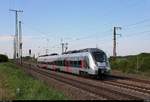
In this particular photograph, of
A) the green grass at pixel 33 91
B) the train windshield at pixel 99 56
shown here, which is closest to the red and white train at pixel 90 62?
the train windshield at pixel 99 56

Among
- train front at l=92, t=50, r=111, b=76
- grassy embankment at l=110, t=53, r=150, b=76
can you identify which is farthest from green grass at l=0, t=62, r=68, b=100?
grassy embankment at l=110, t=53, r=150, b=76

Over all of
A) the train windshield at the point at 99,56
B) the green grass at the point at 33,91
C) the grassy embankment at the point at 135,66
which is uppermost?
the train windshield at the point at 99,56

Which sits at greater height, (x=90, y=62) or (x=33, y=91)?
(x=90, y=62)

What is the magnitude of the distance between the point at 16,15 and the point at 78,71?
132ft

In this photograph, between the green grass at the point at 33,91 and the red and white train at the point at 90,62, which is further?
the red and white train at the point at 90,62

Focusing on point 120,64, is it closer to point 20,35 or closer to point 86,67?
point 86,67

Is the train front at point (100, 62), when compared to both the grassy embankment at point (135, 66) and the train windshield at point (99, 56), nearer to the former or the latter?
the train windshield at point (99, 56)

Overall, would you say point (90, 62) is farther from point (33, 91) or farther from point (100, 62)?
Result: point (33, 91)

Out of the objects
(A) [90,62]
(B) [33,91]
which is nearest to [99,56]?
(A) [90,62]

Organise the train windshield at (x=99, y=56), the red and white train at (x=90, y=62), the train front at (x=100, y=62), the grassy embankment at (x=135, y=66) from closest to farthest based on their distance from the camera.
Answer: the train front at (x=100, y=62) → the red and white train at (x=90, y=62) → the train windshield at (x=99, y=56) → the grassy embankment at (x=135, y=66)

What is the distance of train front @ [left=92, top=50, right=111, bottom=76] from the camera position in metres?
35.4

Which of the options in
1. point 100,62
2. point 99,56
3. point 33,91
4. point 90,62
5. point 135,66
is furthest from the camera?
point 135,66

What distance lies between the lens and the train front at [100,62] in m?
35.4

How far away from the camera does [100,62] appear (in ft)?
117
